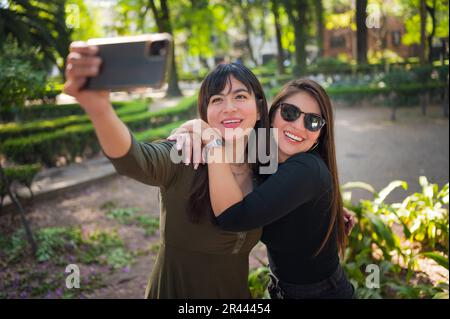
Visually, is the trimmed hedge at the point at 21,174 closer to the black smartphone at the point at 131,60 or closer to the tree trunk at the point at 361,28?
the black smartphone at the point at 131,60

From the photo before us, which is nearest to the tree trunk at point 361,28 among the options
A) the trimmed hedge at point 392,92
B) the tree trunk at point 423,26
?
the tree trunk at point 423,26

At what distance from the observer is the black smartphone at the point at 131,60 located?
952 mm

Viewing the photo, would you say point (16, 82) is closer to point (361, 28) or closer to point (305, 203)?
point (305, 203)

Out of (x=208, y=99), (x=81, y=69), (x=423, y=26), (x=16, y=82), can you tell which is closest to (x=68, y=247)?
(x=16, y=82)

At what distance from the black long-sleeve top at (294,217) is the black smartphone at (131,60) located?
64 cm

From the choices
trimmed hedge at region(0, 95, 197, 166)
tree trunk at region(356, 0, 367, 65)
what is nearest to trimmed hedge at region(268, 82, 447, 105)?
tree trunk at region(356, 0, 367, 65)

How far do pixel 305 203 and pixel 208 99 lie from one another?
56 cm

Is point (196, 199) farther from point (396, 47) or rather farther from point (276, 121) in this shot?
point (396, 47)

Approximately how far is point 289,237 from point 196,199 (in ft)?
1.40

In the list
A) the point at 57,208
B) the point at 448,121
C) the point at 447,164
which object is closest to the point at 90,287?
the point at 57,208

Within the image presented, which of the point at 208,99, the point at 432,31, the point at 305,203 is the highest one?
the point at 432,31

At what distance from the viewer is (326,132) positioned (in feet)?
6.05

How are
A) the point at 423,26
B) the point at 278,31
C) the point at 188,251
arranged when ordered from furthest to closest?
the point at 278,31 < the point at 423,26 < the point at 188,251

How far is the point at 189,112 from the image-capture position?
15.1 meters
